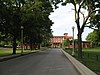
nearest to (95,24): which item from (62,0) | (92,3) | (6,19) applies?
(92,3)

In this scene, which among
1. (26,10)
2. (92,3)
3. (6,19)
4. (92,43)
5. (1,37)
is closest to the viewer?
(92,3)

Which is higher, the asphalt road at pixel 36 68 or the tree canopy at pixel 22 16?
the tree canopy at pixel 22 16

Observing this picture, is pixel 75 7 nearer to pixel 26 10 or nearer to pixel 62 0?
pixel 62 0

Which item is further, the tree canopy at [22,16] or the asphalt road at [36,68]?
the tree canopy at [22,16]

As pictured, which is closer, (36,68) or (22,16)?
(36,68)

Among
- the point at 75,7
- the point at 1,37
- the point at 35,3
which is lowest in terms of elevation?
the point at 1,37

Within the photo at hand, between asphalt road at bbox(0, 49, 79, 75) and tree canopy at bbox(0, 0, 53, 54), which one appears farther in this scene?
tree canopy at bbox(0, 0, 53, 54)

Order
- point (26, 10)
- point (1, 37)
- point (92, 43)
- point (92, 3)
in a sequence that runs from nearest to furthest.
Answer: point (92, 3)
point (1, 37)
point (26, 10)
point (92, 43)

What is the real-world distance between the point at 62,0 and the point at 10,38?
2373cm

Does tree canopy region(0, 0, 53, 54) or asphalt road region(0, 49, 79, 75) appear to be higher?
tree canopy region(0, 0, 53, 54)

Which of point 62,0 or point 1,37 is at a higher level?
point 62,0

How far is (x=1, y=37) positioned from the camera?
50.6 meters

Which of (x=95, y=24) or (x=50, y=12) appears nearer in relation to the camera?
(x=95, y=24)

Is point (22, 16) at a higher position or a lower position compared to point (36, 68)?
higher
